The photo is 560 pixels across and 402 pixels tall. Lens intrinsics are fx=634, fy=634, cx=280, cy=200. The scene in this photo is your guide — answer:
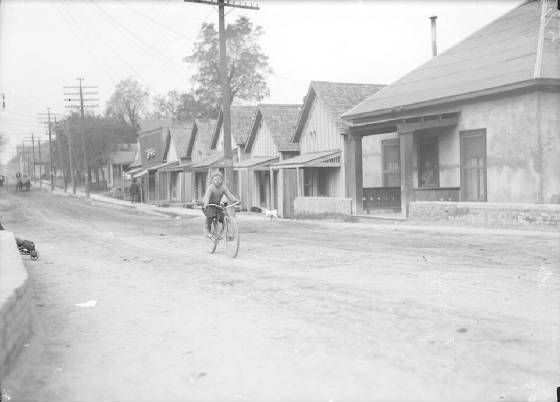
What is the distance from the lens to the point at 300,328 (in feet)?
20.2

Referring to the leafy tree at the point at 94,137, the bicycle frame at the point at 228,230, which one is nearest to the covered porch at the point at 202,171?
the bicycle frame at the point at 228,230

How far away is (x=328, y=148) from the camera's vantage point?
91.6 ft

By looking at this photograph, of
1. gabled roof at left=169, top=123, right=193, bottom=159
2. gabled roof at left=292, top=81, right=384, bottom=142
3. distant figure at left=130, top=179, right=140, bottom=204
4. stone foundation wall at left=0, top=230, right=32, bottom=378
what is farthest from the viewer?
gabled roof at left=169, top=123, right=193, bottom=159

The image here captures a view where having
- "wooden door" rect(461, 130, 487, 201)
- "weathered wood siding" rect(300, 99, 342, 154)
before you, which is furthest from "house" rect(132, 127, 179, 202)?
"wooden door" rect(461, 130, 487, 201)

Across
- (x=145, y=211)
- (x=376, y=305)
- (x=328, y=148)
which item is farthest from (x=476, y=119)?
(x=145, y=211)

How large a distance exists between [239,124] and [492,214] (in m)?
24.3

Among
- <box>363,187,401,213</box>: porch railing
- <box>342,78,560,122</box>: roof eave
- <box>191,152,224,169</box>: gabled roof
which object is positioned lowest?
<box>363,187,401,213</box>: porch railing

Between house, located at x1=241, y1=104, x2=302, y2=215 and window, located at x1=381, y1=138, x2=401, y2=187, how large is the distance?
7.00m

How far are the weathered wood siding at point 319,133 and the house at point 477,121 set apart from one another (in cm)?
251

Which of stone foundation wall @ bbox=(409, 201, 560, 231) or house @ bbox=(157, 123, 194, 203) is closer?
stone foundation wall @ bbox=(409, 201, 560, 231)

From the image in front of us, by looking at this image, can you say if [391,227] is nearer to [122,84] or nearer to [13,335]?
[13,335]

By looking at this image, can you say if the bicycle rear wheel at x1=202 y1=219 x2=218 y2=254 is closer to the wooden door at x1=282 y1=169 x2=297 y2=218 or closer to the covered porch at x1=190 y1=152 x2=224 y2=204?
the wooden door at x1=282 y1=169 x2=297 y2=218

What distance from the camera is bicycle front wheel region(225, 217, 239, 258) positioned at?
39.5ft

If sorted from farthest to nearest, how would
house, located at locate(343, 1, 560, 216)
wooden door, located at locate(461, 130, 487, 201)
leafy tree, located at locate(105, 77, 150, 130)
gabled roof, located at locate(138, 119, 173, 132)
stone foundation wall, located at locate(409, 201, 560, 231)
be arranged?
leafy tree, located at locate(105, 77, 150, 130) < gabled roof, located at locate(138, 119, 173, 132) < wooden door, located at locate(461, 130, 487, 201) < house, located at locate(343, 1, 560, 216) < stone foundation wall, located at locate(409, 201, 560, 231)
